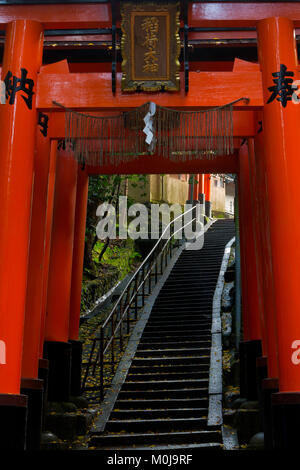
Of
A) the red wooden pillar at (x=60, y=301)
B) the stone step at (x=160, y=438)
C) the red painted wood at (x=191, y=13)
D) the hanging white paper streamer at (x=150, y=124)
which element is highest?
the red painted wood at (x=191, y=13)

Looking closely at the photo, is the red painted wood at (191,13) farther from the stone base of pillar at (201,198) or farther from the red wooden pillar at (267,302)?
the stone base of pillar at (201,198)

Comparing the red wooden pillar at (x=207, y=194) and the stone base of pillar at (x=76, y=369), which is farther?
the red wooden pillar at (x=207, y=194)

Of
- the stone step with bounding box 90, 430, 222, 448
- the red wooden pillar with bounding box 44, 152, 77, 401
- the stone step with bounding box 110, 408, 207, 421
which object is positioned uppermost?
the red wooden pillar with bounding box 44, 152, 77, 401

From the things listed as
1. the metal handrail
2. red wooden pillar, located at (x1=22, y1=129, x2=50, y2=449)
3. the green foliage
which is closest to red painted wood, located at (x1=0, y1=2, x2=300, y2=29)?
red wooden pillar, located at (x1=22, y1=129, x2=50, y2=449)

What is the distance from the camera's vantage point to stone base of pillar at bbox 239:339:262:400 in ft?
29.5

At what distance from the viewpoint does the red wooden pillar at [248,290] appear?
365 inches

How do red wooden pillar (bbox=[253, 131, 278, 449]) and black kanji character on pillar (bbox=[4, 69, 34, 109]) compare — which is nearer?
black kanji character on pillar (bbox=[4, 69, 34, 109])

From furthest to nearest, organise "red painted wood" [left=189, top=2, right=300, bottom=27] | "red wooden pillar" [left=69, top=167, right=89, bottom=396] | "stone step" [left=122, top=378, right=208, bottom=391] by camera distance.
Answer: "red wooden pillar" [left=69, top=167, right=89, bottom=396] → "stone step" [left=122, top=378, right=208, bottom=391] → "red painted wood" [left=189, top=2, right=300, bottom=27]

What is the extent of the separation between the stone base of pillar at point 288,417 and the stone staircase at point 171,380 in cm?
201

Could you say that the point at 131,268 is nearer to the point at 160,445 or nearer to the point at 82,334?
the point at 82,334

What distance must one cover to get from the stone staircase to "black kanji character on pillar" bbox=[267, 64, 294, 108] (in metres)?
4.57

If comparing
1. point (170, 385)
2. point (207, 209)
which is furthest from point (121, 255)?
point (207, 209)

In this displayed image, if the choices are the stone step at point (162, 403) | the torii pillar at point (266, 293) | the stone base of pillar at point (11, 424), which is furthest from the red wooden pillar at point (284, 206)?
the stone step at point (162, 403)

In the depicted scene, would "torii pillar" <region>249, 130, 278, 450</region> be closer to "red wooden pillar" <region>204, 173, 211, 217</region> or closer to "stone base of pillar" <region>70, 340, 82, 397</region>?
"stone base of pillar" <region>70, 340, 82, 397</region>
